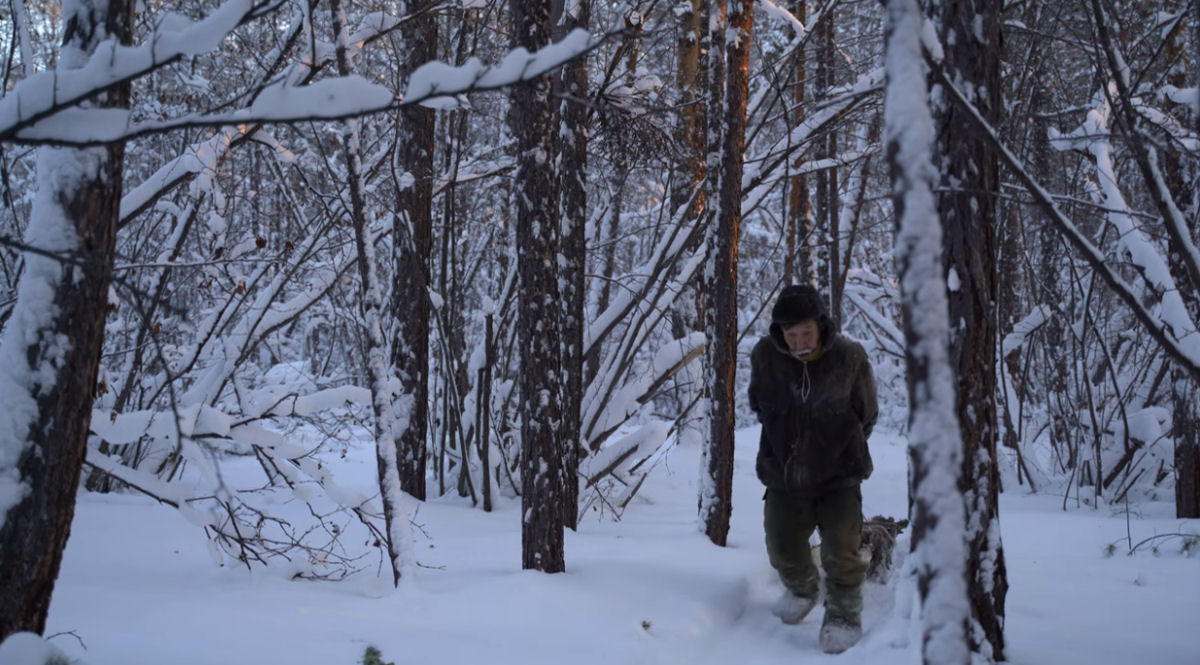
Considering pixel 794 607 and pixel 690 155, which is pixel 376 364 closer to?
pixel 794 607

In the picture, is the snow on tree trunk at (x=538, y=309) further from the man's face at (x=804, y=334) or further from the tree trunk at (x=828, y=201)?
the tree trunk at (x=828, y=201)

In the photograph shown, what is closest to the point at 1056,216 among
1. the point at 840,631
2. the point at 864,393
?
the point at 864,393

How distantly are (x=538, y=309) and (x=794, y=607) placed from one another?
2.00m

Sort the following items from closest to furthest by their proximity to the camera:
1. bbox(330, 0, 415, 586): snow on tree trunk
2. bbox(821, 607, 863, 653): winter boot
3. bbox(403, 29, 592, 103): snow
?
bbox(403, 29, 592, 103): snow < bbox(821, 607, 863, 653): winter boot < bbox(330, 0, 415, 586): snow on tree trunk

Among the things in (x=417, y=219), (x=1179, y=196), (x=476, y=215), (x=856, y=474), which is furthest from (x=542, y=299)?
(x=476, y=215)

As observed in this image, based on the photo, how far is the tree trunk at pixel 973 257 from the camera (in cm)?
311

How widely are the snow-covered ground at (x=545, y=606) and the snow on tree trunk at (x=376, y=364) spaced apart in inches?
8.4

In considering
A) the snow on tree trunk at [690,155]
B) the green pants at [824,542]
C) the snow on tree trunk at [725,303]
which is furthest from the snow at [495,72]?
the snow on tree trunk at [690,155]

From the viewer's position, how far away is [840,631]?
3.98 meters

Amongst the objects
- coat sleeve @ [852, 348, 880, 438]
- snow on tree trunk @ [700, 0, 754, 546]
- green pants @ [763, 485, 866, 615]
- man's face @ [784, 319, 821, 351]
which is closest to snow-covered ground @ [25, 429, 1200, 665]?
green pants @ [763, 485, 866, 615]

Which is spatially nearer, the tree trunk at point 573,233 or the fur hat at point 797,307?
the fur hat at point 797,307

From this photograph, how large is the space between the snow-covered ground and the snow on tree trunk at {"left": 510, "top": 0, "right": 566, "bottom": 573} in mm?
281

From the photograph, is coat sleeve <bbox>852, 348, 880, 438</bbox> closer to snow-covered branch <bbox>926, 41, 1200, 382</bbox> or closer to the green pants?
the green pants

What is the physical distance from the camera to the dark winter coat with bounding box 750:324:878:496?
4.21m
